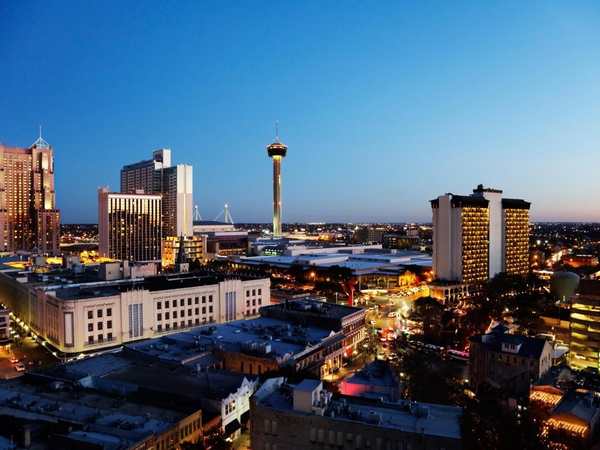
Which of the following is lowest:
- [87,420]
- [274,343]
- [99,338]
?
[99,338]

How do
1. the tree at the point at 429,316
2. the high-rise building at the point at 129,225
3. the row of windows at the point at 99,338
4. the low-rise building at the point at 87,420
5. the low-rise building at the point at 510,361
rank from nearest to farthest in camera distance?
the low-rise building at the point at 87,420
the low-rise building at the point at 510,361
the row of windows at the point at 99,338
the tree at the point at 429,316
the high-rise building at the point at 129,225

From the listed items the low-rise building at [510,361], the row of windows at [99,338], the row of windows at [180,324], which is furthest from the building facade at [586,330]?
the row of windows at [99,338]

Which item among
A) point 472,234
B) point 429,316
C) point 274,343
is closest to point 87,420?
point 274,343

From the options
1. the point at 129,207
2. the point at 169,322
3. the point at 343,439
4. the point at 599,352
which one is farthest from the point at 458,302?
the point at 129,207

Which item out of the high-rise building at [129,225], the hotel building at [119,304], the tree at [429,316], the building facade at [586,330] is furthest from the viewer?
the high-rise building at [129,225]

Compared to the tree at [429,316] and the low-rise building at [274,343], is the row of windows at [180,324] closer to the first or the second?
the low-rise building at [274,343]

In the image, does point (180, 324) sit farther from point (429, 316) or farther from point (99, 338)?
point (429, 316)

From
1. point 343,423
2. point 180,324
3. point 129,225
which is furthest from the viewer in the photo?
point 129,225

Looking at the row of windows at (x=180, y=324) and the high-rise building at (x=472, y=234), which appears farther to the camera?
the high-rise building at (x=472, y=234)
